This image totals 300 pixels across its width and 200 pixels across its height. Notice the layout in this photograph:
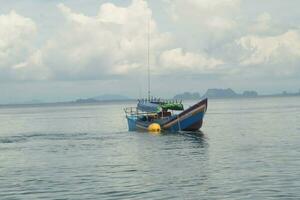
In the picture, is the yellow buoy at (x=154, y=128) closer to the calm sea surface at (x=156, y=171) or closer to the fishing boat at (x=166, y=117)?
the fishing boat at (x=166, y=117)

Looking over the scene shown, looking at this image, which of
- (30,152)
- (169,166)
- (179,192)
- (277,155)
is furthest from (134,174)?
(30,152)

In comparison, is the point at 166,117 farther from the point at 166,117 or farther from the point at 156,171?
the point at 156,171

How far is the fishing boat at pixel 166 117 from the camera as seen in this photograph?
64688 millimetres

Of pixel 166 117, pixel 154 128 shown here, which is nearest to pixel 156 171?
pixel 154 128

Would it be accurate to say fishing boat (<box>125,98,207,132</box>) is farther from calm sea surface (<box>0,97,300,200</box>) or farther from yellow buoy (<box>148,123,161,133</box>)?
calm sea surface (<box>0,97,300,200</box>)

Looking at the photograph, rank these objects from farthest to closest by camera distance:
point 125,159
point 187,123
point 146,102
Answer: point 146,102 < point 187,123 < point 125,159

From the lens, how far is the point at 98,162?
38.8m

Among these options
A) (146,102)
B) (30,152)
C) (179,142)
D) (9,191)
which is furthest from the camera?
(146,102)

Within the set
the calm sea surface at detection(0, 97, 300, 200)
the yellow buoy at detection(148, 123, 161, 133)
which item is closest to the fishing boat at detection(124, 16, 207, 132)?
the yellow buoy at detection(148, 123, 161, 133)

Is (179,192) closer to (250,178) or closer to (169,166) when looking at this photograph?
(250,178)

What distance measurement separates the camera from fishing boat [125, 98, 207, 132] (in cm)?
6469

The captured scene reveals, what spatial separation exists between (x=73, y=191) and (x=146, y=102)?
45.8 meters

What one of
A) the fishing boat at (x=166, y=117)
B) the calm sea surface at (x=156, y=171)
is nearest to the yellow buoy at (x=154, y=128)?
the fishing boat at (x=166, y=117)

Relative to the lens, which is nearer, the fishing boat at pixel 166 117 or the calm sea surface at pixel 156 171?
the calm sea surface at pixel 156 171
